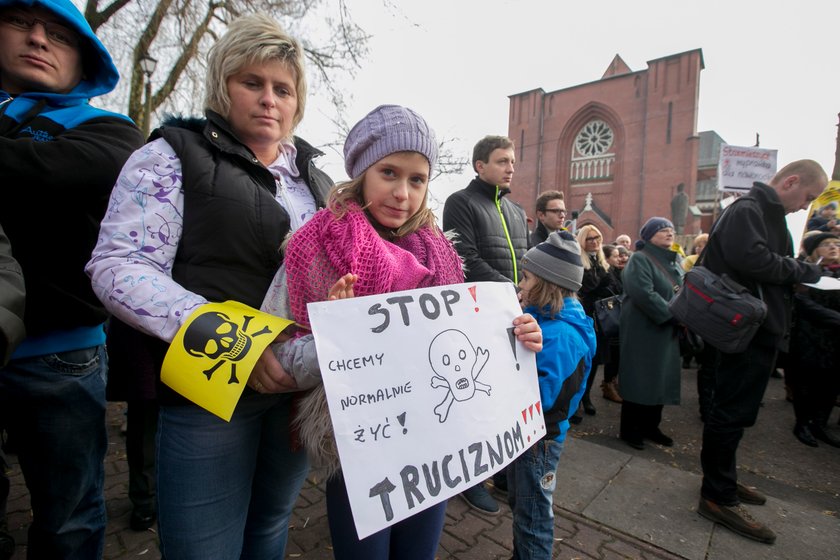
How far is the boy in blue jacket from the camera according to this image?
6.33ft

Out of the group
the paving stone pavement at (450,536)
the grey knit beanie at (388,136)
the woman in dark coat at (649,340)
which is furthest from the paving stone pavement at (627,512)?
the grey knit beanie at (388,136)

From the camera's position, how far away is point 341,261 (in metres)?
1.20

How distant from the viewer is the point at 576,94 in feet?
108

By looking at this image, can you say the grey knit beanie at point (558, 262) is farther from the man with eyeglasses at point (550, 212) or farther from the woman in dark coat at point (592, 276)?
the woman in dark coat at point (592, 276)

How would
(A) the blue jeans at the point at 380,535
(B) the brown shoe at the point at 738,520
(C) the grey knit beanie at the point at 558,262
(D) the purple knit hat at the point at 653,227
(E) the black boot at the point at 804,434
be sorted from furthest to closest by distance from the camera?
1. (E) the black boot at the point at 804,434
2. (D) the purple knit hat at the point at 653,227
3. (B) the brown shoe at the point at 738,520
4. (C) the grey knit beanie at the point at 558,262
5. (A) the blue jeans at the point at 380,535

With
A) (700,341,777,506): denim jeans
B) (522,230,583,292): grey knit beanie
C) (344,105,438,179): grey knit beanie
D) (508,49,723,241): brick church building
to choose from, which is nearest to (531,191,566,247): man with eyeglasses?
(700,341,777,506): denim jeans

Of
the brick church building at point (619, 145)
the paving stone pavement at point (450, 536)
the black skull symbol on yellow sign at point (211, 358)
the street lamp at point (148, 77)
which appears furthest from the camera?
the brick church building at point (619, 145)

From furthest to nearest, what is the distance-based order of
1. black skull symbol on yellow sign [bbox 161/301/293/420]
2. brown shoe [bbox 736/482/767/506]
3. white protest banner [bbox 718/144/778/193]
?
1. white protest banner [bbox 718/144/778/193]
2. brown shoe [bbox 736/482/767/506]
3. black skull symbol on yellow sign [bbox 161/301/293/420]

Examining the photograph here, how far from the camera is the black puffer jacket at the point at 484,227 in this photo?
3.20m

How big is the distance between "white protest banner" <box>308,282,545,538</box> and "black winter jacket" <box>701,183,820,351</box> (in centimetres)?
218

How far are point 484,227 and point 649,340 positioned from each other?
2135 millimetres

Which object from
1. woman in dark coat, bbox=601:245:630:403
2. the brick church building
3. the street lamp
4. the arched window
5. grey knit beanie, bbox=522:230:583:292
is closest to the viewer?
grey knit beanie, bbox=522:230:583:292

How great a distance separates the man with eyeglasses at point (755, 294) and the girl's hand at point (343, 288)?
2.77 metres

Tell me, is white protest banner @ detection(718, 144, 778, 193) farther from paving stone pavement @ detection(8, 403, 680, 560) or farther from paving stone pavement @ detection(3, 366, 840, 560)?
paving stone pavement @ detection(8, 403, 680, 560)
